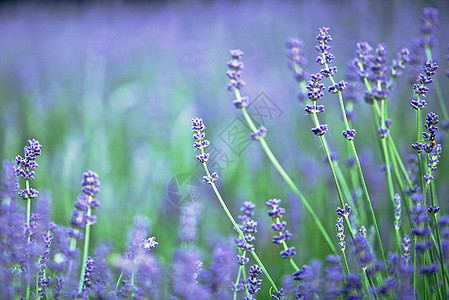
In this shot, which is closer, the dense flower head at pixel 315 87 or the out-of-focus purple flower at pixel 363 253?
the out-of-focus purple flower at pixel 363 253

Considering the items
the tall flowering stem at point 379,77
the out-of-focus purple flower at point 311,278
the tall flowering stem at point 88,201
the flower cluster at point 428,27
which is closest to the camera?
the out-of-focus purple flower at point 311,278

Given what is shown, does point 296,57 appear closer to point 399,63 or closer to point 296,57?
point 296,57

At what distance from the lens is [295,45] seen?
1.29m

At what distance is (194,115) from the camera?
2621 mm

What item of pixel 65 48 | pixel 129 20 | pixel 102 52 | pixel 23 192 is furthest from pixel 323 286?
pixel 129 20

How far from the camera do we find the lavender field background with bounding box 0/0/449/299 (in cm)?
201

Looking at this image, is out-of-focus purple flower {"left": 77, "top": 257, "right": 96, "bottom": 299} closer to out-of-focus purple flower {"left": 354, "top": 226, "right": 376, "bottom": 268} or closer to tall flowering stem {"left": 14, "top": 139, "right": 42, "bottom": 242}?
tall flowering stem {"left": 14, "top": 139, "right": 42, "bottom": 242}

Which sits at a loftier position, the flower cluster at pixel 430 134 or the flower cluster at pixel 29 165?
the flower cluster at pixel 430 134

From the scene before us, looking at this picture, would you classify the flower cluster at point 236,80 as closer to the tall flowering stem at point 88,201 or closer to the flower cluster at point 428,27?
the tall flowering stem at point 88,201

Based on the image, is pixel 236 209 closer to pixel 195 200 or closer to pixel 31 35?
pixel 195 200

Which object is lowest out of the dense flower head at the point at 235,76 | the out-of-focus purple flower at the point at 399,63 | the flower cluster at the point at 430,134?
the flower cluster at the point at 430,134

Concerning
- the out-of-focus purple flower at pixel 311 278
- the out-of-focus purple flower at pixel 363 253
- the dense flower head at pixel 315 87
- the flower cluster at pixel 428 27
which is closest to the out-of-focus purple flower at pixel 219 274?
the out-of-focus purple flower at pixel 311 278

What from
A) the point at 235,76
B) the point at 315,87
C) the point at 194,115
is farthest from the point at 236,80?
the point at 194,115

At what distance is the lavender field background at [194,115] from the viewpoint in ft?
6.59
